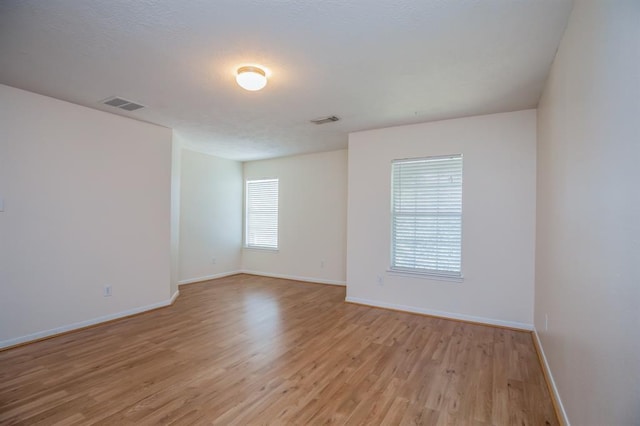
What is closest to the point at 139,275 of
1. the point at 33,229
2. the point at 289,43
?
the point at 33,229

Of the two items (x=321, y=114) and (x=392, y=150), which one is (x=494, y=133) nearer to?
(x=392, y=150)

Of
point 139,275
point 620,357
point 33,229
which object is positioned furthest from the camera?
point 139,275

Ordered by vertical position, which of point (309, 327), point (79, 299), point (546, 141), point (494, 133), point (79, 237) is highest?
point (494, 133)

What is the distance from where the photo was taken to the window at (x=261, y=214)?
6.74 metres

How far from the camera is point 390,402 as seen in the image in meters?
2.16

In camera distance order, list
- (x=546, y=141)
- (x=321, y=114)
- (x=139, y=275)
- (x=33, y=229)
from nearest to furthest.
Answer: (x=546, y=141)
(x=33, y=229)
(x=321, y=114)
(x=139, y=275)

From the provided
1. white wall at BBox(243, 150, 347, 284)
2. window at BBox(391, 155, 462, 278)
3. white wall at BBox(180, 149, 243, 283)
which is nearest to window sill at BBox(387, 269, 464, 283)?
window at BBox(391, 155, 462, 278)

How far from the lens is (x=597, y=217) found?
1.44 metres

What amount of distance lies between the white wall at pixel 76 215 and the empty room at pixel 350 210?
0.02 metres

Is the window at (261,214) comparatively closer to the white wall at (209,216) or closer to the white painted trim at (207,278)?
the white wall at (209,216)

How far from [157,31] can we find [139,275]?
3.25 metres

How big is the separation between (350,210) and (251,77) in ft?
8.65

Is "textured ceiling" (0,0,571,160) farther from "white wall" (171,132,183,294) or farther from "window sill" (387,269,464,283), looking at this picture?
"window sill" (387,269,464,283)

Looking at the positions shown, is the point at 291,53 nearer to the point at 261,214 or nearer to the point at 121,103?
the point at 121,103
